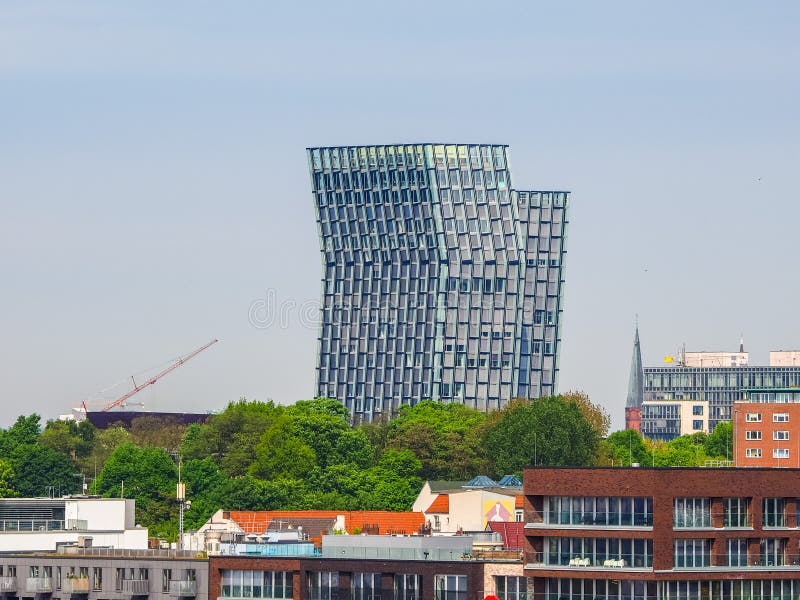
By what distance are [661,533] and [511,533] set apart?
93.8 feet

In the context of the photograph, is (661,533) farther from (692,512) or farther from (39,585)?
(39,585)

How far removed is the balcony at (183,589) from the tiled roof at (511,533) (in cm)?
1924

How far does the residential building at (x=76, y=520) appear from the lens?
513 ft

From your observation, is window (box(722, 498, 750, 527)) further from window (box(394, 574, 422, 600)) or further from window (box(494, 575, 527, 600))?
window (box(394, 574, 422, 600))

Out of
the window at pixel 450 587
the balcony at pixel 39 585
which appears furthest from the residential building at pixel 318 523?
the window at pixel 450 587

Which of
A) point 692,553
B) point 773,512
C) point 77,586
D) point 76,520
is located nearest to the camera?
point 692,553

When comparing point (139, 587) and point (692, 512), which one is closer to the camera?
point (692, 512)

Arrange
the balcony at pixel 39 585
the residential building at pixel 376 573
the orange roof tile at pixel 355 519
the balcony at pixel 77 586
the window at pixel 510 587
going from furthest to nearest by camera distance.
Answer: the orange roof tile at pixel 355 519
the balcony at pixel 39 585
the balcony at pixel 77 586
the window at pixel 510 587
the residential building at pixel 376 573

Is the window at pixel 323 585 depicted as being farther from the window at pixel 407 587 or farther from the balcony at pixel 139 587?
the balcony at pixel 139 587

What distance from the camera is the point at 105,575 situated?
13162 cm

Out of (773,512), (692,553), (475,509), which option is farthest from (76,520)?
(773,512)

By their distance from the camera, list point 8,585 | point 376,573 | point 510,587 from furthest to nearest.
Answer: point 8,585 < point 376,573 < point 510,587

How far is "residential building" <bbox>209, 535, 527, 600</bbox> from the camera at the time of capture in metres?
120

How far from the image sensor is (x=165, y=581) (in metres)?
129
